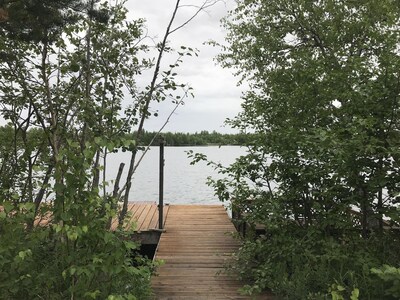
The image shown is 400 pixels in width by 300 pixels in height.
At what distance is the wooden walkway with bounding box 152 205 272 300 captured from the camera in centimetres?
390

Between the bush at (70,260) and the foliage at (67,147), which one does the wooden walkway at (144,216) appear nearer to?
the foliage at (67,147)

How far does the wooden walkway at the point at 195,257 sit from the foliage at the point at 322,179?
0.40 m

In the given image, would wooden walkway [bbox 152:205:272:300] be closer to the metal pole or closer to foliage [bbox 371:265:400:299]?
the metal pole

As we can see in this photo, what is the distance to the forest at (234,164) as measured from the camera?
2490 millimetres

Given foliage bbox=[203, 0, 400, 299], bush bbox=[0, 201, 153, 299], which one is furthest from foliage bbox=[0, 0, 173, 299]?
foliage bbox=[203, 0, 400, 299]

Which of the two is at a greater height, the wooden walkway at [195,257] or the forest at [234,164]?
the forest at [234,164]

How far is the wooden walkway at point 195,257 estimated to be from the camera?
390 centimetres

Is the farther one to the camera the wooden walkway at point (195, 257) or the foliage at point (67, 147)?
the wooden walkway at point (195, 257)

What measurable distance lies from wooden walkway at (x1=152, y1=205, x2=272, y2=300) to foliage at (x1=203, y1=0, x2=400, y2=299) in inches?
15.9

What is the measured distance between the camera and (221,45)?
9570mm

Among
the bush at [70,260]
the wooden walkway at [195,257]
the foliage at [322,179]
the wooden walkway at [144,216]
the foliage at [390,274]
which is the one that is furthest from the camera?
the wooden walkway at [144,216]

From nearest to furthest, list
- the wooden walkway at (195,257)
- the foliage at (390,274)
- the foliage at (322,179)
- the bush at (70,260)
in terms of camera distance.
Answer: the foliage at (390,274) < the bush at (70,260) < the foliage at (322,179) < the wooden walkway at (195,257)

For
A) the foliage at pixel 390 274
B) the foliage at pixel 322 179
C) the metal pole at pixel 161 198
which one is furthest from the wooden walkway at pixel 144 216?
the foliage at pixel 390 274

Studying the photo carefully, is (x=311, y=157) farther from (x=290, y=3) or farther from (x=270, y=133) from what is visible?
(x=290, y=3)
